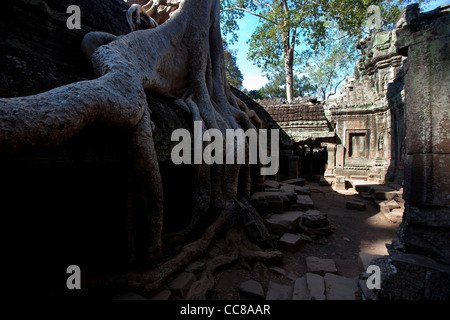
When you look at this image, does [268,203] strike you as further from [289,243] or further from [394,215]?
[394,215]

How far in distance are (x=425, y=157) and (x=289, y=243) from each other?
6.23 feet

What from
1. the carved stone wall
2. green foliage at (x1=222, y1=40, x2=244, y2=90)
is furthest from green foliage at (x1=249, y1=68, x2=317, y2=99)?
the carved stone wall

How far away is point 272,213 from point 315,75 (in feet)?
74.1

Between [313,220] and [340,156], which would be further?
[340,156]

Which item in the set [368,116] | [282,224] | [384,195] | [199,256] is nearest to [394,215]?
[384,195]

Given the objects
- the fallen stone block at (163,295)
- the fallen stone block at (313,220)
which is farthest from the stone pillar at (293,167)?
the fallen stone block at (163,295)

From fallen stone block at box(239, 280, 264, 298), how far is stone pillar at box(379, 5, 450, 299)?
99 cm

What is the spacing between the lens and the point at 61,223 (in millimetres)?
1851

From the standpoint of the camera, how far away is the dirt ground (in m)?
2.40

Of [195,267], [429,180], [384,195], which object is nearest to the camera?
[429,180]

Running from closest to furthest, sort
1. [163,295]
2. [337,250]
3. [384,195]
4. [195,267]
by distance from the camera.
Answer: [163,295], [195,267], [337,250], [384,195]

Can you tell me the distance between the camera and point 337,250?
3.26 m

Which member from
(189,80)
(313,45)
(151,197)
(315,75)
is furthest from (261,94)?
(151,197)

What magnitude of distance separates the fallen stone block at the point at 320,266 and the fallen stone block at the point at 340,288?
0.24 meters
